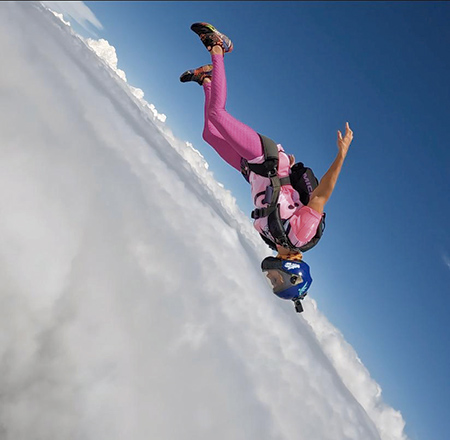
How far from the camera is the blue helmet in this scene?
280 centimetres

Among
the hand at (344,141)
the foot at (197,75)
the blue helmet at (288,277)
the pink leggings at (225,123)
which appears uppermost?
the foot at (197,75)

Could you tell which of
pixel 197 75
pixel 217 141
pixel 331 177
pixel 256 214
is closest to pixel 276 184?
pixel 256 214

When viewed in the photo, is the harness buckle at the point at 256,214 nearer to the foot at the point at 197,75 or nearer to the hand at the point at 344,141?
the hand at the point at 344,141

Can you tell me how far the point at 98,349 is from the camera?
1153 cm

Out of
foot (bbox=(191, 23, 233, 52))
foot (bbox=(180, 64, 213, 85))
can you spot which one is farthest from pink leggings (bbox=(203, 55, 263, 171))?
foot (bbox=(180, 64, 213, 85))

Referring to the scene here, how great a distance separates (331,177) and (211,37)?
4.95 feet

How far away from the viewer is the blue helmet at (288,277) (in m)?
2.80

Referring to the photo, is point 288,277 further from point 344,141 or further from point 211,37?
point 211,37

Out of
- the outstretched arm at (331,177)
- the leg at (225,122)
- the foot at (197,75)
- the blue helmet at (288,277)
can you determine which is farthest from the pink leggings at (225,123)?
the blue helmet at (288,277)

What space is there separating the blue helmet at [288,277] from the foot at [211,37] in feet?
6.11

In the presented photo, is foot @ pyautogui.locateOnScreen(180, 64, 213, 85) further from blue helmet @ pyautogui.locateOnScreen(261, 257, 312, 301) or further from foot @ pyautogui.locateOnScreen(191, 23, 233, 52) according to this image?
blue helmet @ pyautogui.locateOnScreen(261, 257, 312, 301)

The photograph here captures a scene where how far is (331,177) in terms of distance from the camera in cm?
250

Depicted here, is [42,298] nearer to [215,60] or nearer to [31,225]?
[31,225]

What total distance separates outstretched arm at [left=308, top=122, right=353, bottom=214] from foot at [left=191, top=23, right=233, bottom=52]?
122cm
